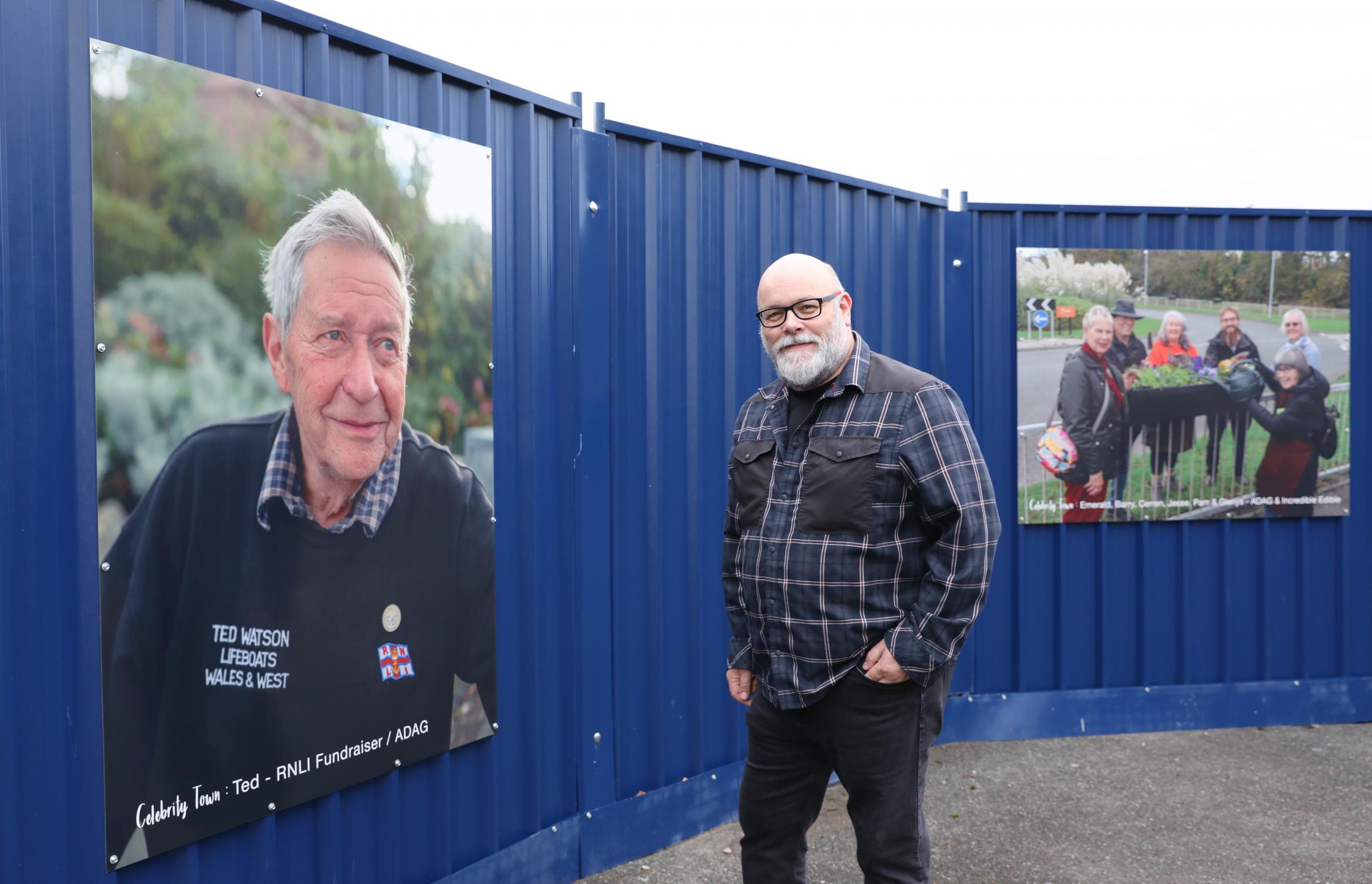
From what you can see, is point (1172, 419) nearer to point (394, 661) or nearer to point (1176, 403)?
point (1176, 403)

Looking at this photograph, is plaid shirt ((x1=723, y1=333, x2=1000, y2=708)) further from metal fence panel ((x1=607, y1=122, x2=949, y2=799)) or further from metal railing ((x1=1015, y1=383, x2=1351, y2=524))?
metal railing ((x1=1015, y1=383, x2=1351, y2=524))

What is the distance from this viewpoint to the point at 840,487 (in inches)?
112

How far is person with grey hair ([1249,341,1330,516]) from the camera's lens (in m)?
5.92

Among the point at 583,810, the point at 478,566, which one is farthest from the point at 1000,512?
the point at 478,566

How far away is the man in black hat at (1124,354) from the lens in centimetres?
579

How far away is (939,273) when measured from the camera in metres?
5.72

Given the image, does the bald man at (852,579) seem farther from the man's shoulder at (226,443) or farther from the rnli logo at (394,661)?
the man's shoulder at (226,443)

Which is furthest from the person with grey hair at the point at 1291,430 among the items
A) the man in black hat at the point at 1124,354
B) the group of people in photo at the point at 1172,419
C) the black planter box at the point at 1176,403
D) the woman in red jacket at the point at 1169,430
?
the man in black hat at the point at 1124,354

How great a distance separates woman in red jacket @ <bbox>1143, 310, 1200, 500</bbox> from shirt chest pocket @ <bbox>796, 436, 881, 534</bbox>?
358 cm

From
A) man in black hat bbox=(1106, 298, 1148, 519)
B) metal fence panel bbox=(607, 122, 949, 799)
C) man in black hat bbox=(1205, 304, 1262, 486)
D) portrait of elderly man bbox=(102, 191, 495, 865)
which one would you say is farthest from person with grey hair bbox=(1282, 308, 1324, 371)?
portrait of elderly man bbox=(102, 191, 495, 865)

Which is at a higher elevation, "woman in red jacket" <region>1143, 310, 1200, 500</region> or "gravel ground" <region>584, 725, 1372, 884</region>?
"woman in red jacket" <region>1143, 310, 1200, 500</region>

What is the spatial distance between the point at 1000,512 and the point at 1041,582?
1.39ft

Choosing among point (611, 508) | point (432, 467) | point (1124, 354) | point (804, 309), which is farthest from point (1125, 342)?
point (432, 467)

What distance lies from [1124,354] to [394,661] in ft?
13.9
